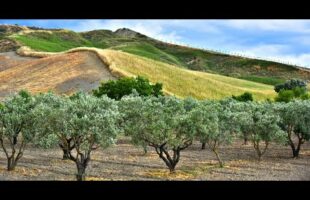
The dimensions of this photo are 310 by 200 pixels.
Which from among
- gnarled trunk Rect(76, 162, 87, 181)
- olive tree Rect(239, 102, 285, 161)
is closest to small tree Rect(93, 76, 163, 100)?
olive tree Rect(239, 102, 285, 161)

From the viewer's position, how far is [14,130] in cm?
3459

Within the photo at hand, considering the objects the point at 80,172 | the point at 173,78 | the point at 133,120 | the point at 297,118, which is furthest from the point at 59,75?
the point at 80,172

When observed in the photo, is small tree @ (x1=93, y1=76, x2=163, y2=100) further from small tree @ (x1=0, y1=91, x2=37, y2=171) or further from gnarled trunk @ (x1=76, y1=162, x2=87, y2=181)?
gnarled trunk @ (x1=76, y1=162, x2=87, y2=181)

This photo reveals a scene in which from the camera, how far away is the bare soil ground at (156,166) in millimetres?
32344

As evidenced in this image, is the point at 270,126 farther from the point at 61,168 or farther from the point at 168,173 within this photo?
the point at 61,168

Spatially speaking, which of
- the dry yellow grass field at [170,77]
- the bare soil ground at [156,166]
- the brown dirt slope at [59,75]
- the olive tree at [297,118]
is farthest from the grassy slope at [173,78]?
the bare soil ground at [156,166]

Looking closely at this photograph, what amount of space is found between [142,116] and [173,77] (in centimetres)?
7783

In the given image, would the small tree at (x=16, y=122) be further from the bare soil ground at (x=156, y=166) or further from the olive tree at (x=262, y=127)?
the olive tree at (x=262, y=127)

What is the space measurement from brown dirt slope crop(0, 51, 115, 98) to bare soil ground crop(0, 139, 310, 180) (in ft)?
168

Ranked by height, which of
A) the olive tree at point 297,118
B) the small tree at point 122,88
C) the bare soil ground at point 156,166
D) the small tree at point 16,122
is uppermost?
the small tree at point 122,88

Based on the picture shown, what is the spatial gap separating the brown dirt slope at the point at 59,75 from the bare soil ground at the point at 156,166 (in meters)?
51.1

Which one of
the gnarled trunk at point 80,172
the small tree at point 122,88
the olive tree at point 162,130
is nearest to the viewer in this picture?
the gnarled trunk at point 80,172

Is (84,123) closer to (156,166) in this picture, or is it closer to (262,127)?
(156,166)
